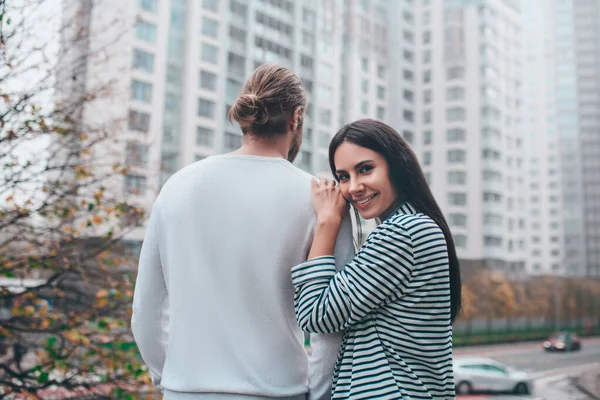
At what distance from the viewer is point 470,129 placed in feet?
146

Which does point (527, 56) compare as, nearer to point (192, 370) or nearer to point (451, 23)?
point (451, 23)

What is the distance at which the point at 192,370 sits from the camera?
1551mm

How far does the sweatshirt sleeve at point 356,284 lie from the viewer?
1.54 m

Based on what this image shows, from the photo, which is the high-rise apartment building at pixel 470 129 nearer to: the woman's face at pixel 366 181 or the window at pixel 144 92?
the window at pixel 144 92

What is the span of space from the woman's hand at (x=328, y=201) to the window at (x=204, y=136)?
27.7 m

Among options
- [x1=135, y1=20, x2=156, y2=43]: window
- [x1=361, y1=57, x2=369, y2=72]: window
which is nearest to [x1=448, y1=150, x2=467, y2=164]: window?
[x1=361, y1=57, x2=369, y2=72]: window

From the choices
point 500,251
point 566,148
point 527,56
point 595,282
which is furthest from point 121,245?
point 527,56

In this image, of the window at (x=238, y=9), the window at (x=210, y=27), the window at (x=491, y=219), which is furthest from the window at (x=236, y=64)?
the window at (x=491, y=219)

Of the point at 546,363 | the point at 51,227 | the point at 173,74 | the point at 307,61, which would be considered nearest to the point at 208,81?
the point at 173,74

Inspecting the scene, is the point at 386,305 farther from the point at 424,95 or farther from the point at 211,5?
the point at 424,95

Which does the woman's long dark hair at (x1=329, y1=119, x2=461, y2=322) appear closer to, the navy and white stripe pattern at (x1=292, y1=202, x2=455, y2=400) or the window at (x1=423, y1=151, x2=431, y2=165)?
the navy and white stripe pattern at (x1=292, y1=202, x2=455, y2=400)

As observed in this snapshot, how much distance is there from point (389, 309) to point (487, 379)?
51.0 feet

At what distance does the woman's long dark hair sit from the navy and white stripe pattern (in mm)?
128

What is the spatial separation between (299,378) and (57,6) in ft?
11.0
